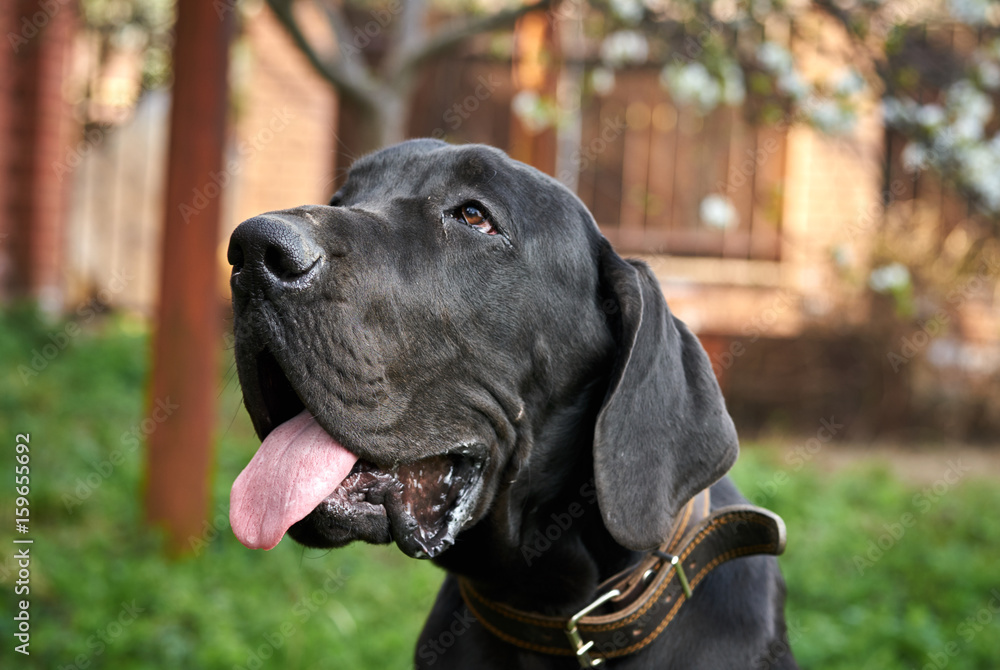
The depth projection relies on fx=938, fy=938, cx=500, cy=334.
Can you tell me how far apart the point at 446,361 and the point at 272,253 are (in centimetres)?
52

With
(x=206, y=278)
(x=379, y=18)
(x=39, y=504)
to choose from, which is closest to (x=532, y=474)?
(x=206, y=278)

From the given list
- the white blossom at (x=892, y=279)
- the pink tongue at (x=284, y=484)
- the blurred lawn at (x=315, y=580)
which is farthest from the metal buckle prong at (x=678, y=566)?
the white blossom at (x=892, y=279)

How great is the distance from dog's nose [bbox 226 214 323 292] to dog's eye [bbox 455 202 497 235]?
1.66 feet

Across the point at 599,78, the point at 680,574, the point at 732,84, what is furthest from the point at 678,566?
the point at 599,78

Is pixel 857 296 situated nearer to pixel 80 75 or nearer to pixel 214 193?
pixel 214 193

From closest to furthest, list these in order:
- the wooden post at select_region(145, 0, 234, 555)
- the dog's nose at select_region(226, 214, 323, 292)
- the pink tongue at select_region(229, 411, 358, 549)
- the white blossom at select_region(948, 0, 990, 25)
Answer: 1. the dog's nose at select_region(226, 214, 323, 292)
2. the pink tongue at select_region(229, 411, 358, 549)
3. the wooden post at select_region(145, 0, 234, 555)
4. the white blossom at select_region(948, 0, 990, 25)

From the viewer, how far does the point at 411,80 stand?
21.0ft

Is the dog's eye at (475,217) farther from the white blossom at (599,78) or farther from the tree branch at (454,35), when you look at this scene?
the white blossom at (599,78)

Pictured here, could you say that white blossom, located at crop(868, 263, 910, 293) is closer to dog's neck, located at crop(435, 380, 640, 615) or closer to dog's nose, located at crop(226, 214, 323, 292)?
dog's neck, located at crop(435, 380, 640, 615)

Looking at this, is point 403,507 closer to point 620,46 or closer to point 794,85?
point 794,85

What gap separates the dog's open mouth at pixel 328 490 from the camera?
2020 mm

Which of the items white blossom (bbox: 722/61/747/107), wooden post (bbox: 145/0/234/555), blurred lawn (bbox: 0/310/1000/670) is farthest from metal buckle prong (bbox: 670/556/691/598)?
white blossom (bbox: 722/61/747/107)

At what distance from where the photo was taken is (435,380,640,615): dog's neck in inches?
93.4

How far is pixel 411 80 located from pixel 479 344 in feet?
14.8
